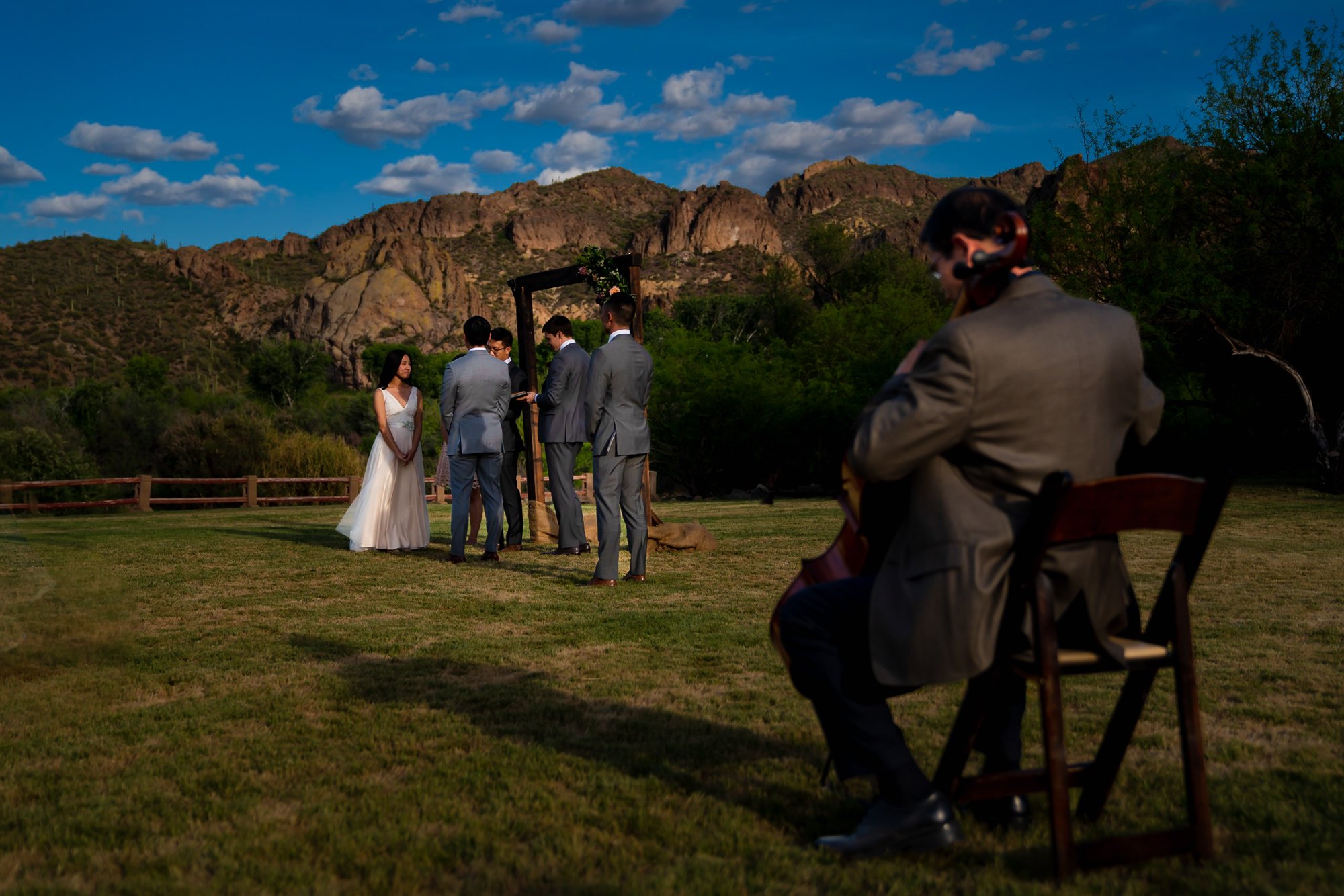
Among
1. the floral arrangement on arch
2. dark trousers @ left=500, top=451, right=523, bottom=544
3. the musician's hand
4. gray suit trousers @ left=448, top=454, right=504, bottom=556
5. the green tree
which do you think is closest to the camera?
the musician's hand

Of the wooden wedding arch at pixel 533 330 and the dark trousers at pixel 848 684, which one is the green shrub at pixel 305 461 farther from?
the dark trousers at pixel 848 684

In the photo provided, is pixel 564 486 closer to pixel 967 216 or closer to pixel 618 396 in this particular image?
pixel 618 396

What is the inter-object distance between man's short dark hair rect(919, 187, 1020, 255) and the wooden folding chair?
698 millimetres

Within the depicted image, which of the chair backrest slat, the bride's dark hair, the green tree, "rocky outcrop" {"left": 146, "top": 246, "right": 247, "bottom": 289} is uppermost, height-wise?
"rocky outcrop" {"left": 146, "top": 246, "right": 247, "bottom": 289}

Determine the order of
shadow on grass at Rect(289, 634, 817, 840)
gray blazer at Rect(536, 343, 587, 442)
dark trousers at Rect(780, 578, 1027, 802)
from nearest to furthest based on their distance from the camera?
1. dark trousers at Rect(780, 578, 1027, 802)
2. shadow on grass at Rect(289, 634, 817, 840)
3. gray blazer at Rect(536, 343, 587, 442)

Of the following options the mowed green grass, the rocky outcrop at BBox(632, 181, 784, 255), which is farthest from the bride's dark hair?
the rocky outcrop at BBox(632, 181, 784, 255)

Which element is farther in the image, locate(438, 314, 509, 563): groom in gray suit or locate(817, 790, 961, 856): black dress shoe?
locate(438, 314, 509, 563): groom in gray suit

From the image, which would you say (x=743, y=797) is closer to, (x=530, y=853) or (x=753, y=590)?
(x=530, y=853)

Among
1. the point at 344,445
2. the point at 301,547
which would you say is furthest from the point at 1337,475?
the point at 344,445

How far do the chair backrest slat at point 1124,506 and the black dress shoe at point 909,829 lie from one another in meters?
0.84

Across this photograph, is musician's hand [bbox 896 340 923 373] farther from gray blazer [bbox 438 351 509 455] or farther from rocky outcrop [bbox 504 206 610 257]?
rocky outcrop [bbox 504 206 610 257]

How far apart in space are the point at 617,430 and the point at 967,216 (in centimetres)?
647

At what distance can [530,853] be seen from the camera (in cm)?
312

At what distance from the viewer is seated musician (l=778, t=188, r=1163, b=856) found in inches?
105
